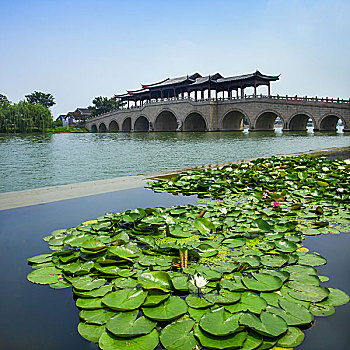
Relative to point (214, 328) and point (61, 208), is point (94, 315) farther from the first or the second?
point (61, 208)

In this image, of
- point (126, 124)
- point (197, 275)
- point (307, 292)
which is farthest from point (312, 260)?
point (126, 124)

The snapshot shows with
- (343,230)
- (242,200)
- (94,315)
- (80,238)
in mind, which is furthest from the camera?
(242,200)

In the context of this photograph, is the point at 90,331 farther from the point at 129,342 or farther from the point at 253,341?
the point at 253,341

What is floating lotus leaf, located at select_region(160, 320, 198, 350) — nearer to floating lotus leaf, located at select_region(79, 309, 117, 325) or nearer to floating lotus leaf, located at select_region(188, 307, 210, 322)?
floating lotus leaf, located at select_region(188, 307, 210, 322)

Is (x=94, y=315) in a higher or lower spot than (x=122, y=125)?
lower

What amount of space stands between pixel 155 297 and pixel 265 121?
3584 centimetres

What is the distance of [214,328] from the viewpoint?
122cm

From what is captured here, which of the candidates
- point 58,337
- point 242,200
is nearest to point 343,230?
point 242,200

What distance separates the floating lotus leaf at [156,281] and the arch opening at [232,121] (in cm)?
3525

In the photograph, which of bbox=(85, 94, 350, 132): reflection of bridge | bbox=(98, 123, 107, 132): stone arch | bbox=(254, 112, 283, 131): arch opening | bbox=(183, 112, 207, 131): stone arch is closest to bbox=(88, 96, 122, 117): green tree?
bbox=(98, 123, 107, 132): stone arch

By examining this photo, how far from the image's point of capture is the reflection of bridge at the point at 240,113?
29.3m

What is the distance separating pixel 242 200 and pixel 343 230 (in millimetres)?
1161

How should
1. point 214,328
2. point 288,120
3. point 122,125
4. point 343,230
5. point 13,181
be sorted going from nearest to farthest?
point 214,328 → point 343,230 → point 13,181 → point 288,120 → point 122,125

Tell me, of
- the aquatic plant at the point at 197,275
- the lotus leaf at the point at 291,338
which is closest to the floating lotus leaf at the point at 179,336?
the aquatic plant at the point at 197,275
